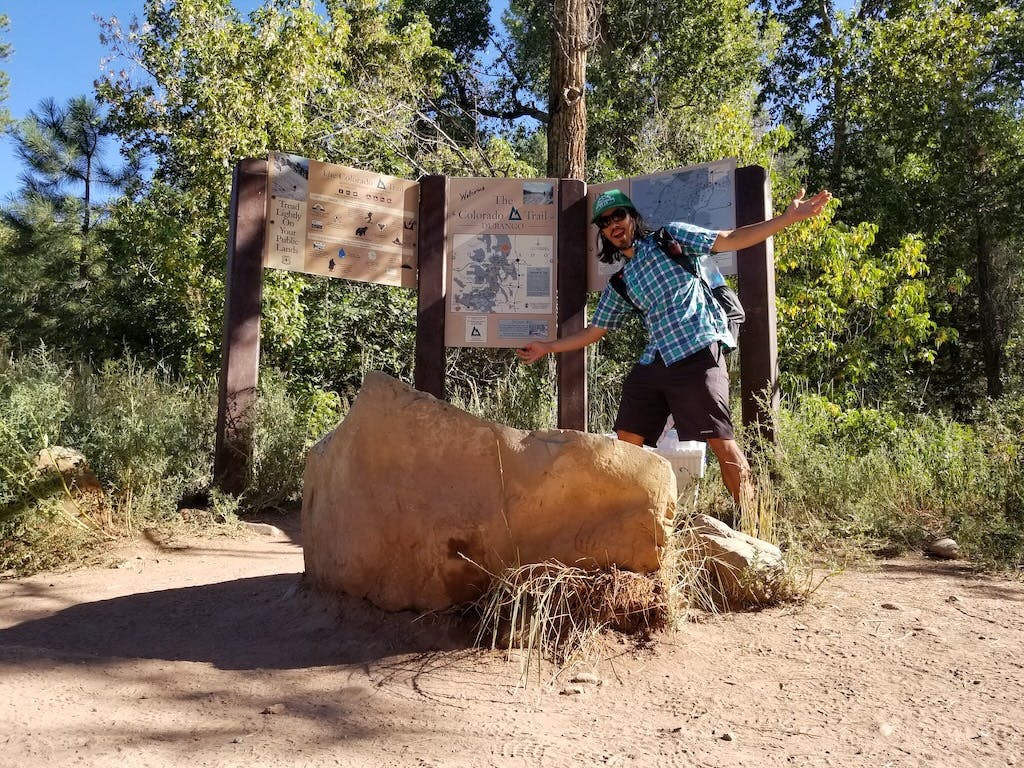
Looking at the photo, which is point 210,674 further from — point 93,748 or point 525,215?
point 525,215

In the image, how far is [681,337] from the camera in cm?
380

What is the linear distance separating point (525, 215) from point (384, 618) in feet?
12.3

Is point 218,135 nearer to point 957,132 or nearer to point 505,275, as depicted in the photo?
point 505,275

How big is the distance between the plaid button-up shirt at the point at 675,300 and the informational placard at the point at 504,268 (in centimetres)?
195

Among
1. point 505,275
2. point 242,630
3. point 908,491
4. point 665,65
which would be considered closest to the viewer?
point 242,630

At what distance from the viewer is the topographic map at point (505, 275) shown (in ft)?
19.4

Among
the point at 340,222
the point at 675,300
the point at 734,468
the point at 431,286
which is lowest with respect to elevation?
the point at 734,468

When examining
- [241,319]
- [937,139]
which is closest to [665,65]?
[937,139]

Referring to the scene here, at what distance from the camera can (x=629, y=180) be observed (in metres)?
5.83

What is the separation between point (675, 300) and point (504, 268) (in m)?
2.35

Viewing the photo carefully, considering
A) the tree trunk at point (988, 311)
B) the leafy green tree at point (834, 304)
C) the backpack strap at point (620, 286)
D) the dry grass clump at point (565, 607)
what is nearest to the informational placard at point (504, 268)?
the backpack strap at point (620, 286)

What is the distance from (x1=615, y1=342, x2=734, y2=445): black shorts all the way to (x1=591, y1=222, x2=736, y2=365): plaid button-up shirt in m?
0.07

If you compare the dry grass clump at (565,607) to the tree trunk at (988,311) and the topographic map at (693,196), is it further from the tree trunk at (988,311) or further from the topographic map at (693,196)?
the tree trunk at (988,311)

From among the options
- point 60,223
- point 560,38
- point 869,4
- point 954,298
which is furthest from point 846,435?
point 60,223
